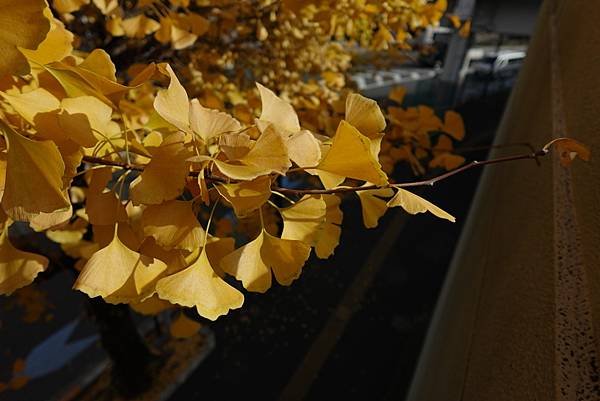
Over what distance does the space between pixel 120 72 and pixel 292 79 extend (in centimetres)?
99

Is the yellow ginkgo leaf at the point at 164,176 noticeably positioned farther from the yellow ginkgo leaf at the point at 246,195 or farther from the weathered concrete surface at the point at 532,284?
the weathered concrete surface at the point at 532,284

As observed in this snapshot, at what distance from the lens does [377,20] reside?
5.27 feet

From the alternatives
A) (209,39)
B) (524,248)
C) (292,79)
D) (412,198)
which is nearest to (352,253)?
(292,79)

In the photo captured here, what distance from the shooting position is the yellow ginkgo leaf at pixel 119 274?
535mm

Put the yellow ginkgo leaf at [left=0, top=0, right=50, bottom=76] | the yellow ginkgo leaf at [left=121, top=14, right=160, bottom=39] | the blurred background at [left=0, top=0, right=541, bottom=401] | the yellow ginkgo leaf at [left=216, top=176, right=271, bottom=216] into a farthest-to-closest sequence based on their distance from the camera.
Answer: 1. the blurred background at [left=0, top=0, right=541, bottom=401]
2. the yellow ginkgo leaf at [left=121, top=14, right=160, bottom=39]
3. the yellow ginkgo leaf at [left=216, top=176, right=271, bottom=216]
4. the yellow ginkgo leaf at [left=0, top=0, right=50, bottom=76]

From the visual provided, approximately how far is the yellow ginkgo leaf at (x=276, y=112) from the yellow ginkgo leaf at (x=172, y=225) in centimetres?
20

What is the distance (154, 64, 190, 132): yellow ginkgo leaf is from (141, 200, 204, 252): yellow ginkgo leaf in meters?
0.12

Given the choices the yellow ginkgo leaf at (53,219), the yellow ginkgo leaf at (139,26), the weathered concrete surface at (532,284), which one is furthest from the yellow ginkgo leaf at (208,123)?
the yellow ginkgo leaf at (139,26)

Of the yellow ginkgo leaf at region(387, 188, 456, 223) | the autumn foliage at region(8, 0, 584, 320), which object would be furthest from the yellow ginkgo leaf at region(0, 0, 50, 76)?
the yellow ginkgo leaf at region(387, 188, 456, 223)

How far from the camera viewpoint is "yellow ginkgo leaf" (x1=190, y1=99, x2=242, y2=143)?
55 centimetres

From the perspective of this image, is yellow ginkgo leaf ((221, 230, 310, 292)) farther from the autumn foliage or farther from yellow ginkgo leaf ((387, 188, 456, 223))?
yellow ginkgo leaf ((387, 188, 456, 223))

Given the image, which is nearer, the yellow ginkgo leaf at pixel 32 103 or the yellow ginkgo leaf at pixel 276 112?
the yellow ginkgo leaf at pixel 32 103

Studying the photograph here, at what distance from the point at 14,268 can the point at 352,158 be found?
57cm

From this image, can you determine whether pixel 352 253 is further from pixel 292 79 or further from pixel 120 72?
pixel 120 72
